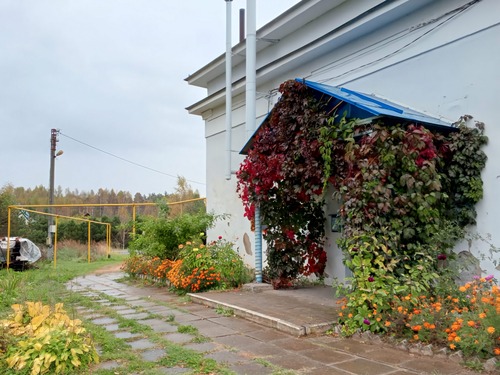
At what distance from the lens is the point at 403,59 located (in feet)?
22.1

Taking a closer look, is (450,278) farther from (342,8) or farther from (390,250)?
(342,8)

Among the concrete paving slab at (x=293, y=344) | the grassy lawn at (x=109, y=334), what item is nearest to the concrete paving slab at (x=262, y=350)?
the concrete paving slab at (x=293, y=344)

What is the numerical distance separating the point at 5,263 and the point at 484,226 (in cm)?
1362

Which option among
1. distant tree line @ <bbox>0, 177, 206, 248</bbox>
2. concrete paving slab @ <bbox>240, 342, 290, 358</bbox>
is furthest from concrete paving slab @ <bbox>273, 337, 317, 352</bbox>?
distant tree line @ <bbox>0, 177, 206, 248</bbox>

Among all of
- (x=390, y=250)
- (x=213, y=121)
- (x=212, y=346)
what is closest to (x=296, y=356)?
(x=212, y=346)

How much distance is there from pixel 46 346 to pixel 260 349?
207 cm

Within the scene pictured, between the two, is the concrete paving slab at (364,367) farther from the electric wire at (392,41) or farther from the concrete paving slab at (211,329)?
the electric wire at (392,41)

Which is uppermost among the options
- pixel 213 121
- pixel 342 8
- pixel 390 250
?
pixel 342 8

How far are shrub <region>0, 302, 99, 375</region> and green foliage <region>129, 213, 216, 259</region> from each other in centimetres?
558

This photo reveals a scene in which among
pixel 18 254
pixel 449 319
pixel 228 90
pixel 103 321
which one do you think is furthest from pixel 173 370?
pixel 18 254

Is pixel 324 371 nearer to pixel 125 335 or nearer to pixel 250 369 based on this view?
pixel 250 369

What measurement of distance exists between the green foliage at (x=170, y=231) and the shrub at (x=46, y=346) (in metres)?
5.58

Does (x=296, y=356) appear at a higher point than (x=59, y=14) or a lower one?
lower

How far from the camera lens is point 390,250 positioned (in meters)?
4.95
